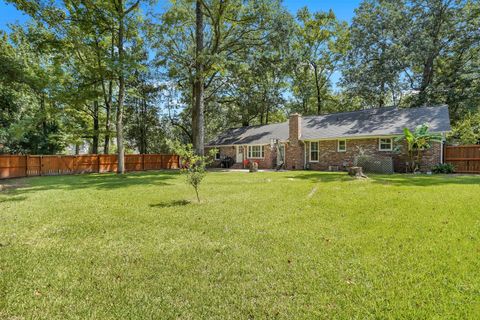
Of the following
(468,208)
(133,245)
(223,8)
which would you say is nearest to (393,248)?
(468,208)

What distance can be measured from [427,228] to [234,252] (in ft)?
12.0

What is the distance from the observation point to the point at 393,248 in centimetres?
417

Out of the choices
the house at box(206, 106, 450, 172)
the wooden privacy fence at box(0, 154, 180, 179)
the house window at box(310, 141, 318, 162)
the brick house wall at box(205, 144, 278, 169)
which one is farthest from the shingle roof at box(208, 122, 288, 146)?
the wooden privacy fence at box(0, 154, 180, 179)

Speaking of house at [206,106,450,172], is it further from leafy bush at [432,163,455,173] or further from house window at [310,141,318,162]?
leafy bush at [432,163,455,173]

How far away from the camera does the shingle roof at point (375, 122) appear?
16.2m

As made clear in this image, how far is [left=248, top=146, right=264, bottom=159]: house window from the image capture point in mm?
22856

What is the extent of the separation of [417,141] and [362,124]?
428 cm

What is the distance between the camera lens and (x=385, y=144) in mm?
16719

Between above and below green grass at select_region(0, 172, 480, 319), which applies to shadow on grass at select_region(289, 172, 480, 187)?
above

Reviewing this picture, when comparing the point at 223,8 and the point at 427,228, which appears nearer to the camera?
the point at 427,228

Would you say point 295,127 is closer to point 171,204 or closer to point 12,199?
point 171,204

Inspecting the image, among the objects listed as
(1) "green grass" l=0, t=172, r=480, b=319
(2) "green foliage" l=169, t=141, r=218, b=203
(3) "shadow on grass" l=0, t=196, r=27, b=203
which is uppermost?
(2) "green foliage" l=169, t=141, r=218, b=203

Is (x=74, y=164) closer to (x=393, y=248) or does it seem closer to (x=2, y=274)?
(x=2, y=274)

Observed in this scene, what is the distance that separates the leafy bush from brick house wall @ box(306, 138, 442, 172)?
36 centimetres
